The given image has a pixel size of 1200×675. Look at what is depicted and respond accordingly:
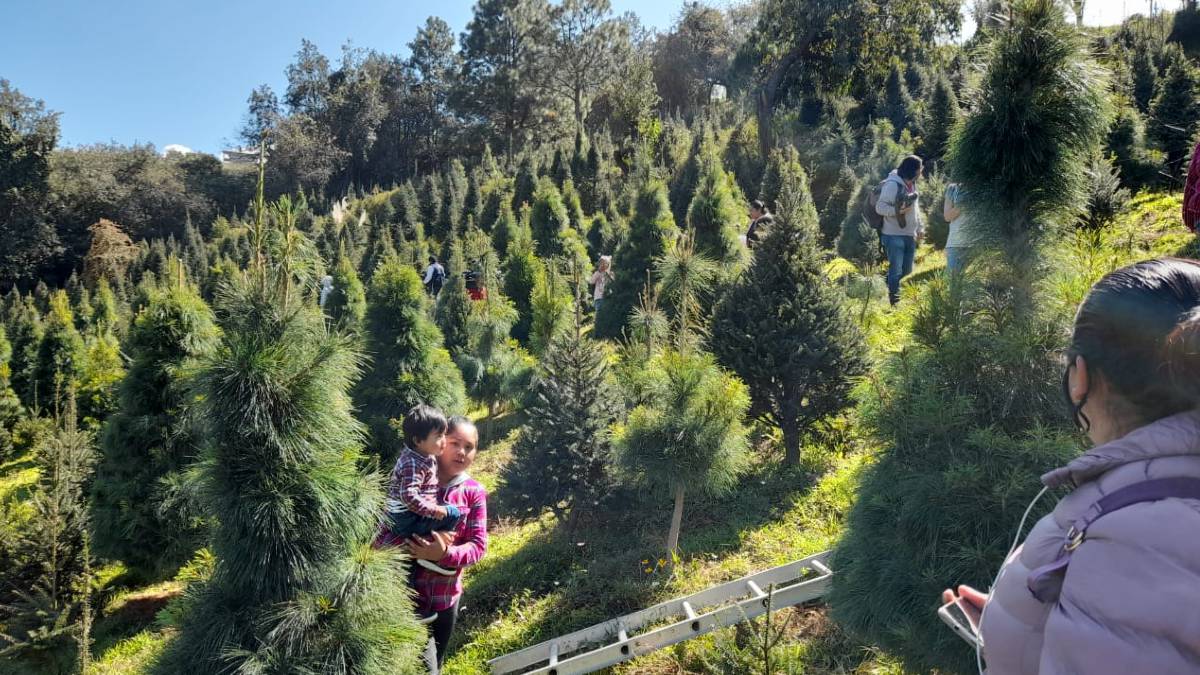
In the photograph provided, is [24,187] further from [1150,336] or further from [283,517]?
[1150,336]

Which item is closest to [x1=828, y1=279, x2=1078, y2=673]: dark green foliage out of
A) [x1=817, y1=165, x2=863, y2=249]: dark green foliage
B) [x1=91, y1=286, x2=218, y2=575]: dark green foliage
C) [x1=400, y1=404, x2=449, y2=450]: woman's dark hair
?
[x1=400, y1=404, x2=449, y2=450]: woman's dark hair

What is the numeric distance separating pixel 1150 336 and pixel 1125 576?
1.50ft

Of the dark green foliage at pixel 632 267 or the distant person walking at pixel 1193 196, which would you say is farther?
the dark green foliage at pixel 632 267

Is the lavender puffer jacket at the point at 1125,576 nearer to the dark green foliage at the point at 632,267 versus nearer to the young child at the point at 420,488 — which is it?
the young child at the point at 420,488

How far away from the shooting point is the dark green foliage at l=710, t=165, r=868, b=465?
567 centimetres

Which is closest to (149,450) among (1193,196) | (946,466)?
(946,466)

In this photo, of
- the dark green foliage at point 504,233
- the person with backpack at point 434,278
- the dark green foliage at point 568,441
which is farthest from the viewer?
the dark green foliage at point 504,233

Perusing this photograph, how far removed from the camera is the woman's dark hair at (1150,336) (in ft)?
3.93

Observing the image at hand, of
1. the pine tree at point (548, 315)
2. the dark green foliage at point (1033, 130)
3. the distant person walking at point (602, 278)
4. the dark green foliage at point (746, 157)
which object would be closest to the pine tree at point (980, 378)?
the dark green foliage at point (1033, 130)

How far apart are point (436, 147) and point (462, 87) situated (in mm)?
4396

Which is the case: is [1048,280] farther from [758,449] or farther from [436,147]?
[436,147]

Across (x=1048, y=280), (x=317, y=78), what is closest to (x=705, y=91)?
(x=317, y=78)

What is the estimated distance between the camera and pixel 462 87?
3844 centimetres

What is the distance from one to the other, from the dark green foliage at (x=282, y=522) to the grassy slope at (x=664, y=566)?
1.55 m
